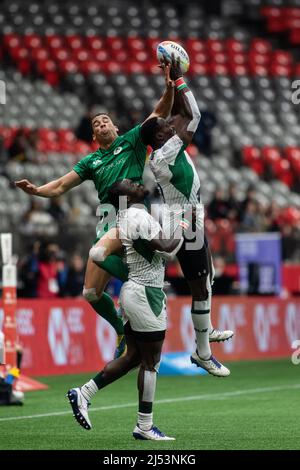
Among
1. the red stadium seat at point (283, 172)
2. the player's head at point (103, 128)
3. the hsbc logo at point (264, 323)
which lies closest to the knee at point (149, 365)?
the player's head at point (103, 128)

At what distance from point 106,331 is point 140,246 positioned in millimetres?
8995

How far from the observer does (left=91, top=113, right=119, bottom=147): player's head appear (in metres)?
10.7

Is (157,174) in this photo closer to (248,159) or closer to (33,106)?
(33,106)

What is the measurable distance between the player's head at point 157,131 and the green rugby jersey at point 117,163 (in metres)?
0.13

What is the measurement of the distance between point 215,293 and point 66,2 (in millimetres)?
14787

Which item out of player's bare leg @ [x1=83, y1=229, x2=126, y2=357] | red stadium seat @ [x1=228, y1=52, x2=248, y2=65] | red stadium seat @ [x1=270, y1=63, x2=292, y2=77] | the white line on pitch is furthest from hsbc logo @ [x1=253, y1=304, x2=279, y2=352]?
red stadium seat @ [x1=270, y1=63, x2=292, y2=77]

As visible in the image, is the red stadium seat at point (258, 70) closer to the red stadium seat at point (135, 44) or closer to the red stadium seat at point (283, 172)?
the red stadium seat at point (135, 44)

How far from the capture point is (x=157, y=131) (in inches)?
416

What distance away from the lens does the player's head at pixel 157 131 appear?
10.5m

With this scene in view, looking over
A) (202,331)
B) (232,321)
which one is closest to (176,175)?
(202,331)

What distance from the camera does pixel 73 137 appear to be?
25.8 meters

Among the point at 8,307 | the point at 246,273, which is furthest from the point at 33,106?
the point at 8,307
